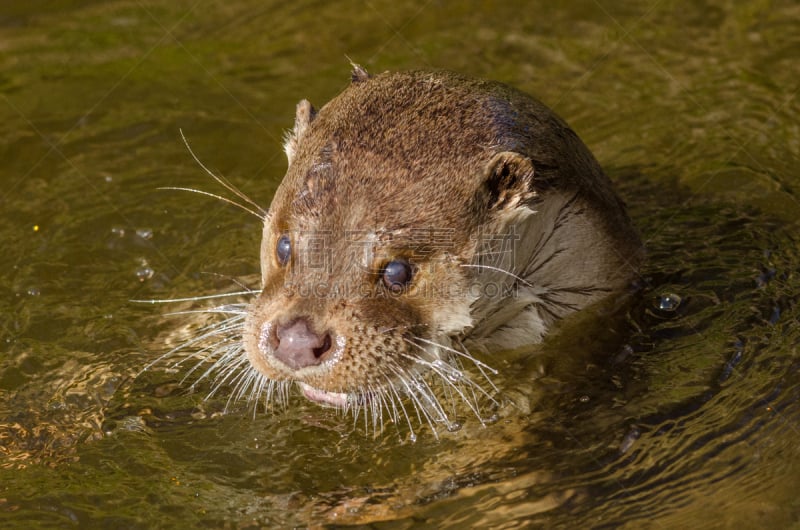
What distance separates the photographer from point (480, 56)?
696 centimetres

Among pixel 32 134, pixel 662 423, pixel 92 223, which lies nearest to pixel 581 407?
pixel 662 423

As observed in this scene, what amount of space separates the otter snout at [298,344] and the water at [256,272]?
740mm

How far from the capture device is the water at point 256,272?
404 cm

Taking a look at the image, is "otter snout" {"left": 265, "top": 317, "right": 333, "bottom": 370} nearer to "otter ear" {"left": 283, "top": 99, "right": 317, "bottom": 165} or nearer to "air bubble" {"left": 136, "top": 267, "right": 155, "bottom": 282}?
"otter ear" {"left": 283, "top": 99, "right": 317, "bottom": 165}

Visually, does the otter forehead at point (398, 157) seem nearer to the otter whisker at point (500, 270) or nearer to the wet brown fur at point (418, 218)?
the wet brown fur at point (418, 218)

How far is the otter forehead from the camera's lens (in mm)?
3629

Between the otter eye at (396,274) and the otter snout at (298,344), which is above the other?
the otter eye at (396,274)

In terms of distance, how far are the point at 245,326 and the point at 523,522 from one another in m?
1.22

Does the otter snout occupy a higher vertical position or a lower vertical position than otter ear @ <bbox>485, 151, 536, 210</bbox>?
lower

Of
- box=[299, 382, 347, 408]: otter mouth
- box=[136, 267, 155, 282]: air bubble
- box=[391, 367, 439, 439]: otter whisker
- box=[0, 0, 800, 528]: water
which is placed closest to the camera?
box=[391, 367, 439, 439]: otter whisker

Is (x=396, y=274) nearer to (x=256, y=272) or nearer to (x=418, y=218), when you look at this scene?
(x=418, y=218)

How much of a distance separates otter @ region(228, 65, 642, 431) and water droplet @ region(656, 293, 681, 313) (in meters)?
0.59

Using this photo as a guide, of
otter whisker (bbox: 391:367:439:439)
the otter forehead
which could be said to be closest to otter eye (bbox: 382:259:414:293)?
the otter forehead

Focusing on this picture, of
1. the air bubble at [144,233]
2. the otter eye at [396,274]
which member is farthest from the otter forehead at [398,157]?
the air bubble at [144,233]
